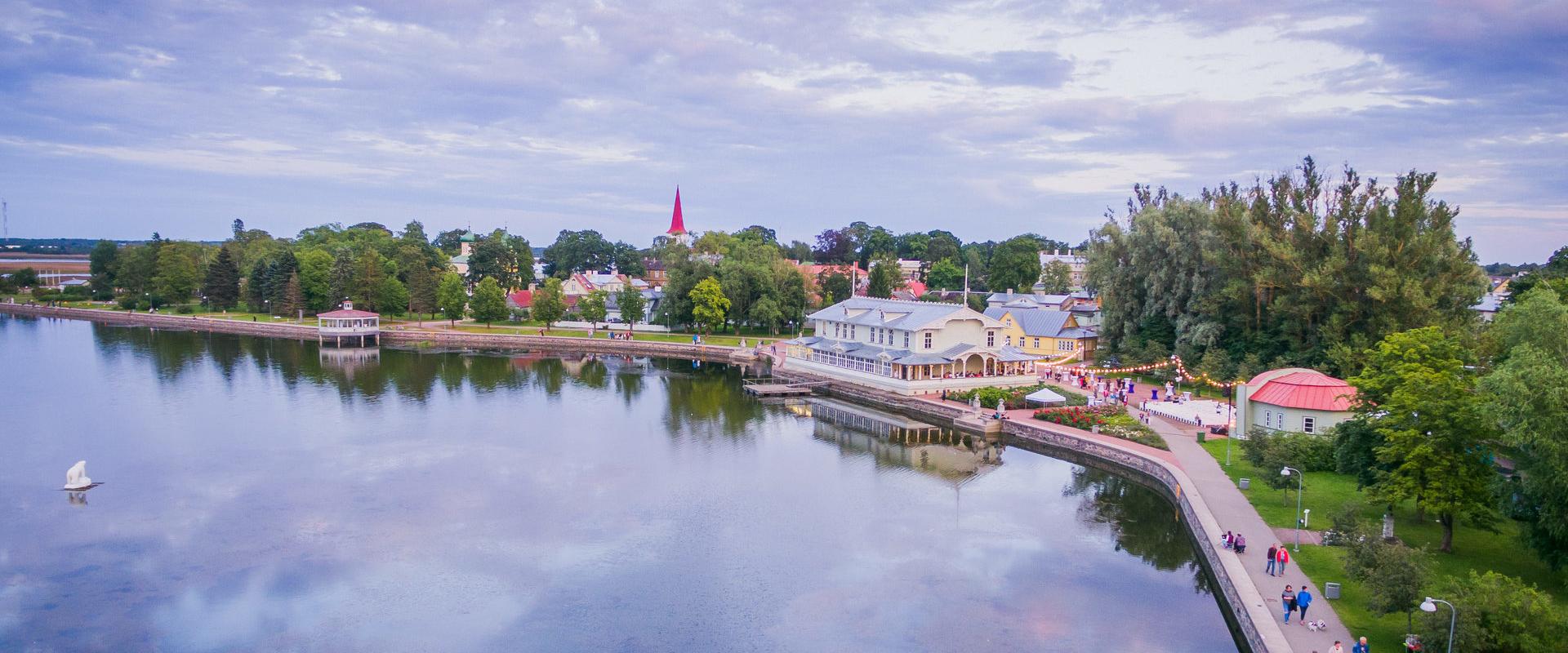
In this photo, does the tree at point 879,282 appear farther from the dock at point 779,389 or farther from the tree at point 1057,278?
the dock at point 779,389

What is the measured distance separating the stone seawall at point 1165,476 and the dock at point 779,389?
A: 584 millimetres

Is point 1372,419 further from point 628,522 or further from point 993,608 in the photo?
point 628,522

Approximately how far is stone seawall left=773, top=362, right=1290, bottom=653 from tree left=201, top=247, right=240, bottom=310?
58825mm

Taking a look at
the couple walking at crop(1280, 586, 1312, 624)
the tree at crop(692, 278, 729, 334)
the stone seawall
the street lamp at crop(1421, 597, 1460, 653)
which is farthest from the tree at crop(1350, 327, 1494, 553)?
the tree at crop(692, 278, 729, 334)

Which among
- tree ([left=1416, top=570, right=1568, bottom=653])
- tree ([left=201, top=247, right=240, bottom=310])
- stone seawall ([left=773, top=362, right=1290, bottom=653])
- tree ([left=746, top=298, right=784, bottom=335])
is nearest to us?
tree ([left=1416, top=570, right=1568, bottom=653])

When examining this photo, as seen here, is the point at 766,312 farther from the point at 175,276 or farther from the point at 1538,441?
the point at 175,276

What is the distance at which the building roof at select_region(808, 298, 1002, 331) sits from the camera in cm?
4256

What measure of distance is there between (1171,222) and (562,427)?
3053cm

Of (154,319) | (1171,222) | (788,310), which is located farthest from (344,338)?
(1171,222)

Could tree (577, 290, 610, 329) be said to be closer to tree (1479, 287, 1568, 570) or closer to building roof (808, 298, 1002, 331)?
building roof (808, 298, 1002, 331)

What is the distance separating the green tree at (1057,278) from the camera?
85.6m

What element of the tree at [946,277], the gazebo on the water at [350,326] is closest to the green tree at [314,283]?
the gazebo on the water at [350,326]

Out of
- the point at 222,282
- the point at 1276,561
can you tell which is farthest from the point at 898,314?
the point at 222,282

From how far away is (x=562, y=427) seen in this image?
34.7 metres
